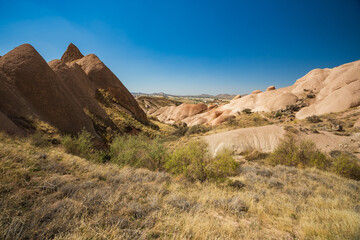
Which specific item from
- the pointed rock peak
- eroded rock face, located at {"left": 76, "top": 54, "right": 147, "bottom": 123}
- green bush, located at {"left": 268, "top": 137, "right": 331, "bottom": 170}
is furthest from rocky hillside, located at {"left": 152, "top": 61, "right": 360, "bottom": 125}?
the pointed rock peak

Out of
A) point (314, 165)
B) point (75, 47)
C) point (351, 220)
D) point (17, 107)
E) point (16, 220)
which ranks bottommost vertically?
point (314, 165)

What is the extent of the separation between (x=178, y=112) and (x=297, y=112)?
1233 inches

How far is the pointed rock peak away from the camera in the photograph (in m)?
22.5

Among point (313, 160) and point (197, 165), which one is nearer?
point (197, 165)

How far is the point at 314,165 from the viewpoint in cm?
846

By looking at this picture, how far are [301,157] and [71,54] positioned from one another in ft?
107

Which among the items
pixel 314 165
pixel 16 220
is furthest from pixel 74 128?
pixel 314 165

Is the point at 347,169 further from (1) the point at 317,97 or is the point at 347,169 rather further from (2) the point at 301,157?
(1) the point at 317,97

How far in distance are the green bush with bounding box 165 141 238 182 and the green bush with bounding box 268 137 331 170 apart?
5.12 m

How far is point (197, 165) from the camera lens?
6348 mm

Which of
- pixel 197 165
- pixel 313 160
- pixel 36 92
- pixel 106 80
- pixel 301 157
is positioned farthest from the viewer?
pixel 106 80

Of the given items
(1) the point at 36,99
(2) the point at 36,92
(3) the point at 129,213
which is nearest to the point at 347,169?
(3) the point at 129,213

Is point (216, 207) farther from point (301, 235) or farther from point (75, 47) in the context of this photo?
point (75, 47)

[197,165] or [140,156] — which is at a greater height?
[197,165]
